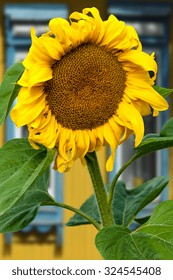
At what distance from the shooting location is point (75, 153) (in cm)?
123

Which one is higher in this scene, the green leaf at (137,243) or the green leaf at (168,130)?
the green leaf at (168,130)

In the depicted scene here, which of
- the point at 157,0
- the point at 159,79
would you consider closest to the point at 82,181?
the point at 159,79

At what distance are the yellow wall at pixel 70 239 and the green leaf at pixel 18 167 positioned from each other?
345cm

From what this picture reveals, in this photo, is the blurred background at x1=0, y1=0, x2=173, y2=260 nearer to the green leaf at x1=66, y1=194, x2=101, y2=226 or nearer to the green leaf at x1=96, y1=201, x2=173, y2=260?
the green leaf at x1=66, y1=194, x2=101, y2=226

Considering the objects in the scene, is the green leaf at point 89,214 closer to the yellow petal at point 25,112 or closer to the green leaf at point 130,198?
the green leaf at point 130,198

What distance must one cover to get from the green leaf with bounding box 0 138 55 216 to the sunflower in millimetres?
23

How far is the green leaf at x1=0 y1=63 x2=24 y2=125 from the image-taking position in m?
1.20

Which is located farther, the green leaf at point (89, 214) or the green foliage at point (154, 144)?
the green leaf at point (89, 214)

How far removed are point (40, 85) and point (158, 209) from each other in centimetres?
27

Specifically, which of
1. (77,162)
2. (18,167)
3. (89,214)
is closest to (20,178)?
(18,167)

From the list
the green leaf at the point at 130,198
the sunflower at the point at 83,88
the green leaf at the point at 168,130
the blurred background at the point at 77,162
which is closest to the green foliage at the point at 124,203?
the green leaf at the point at 130,198

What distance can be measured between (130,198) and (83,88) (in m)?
0.41

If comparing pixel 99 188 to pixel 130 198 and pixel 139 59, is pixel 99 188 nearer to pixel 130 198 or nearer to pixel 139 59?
pixel 139 59

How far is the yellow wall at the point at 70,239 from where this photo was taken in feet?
15.5
